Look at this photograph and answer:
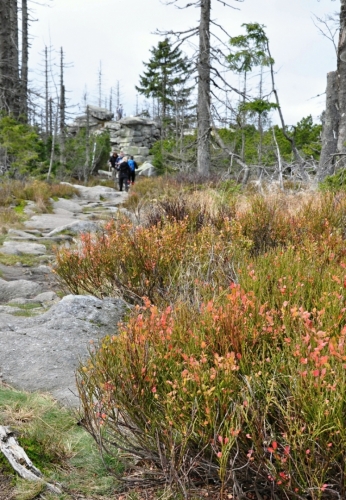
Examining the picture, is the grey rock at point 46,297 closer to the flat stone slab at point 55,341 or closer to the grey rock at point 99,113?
the flat stone slab at point 55,341

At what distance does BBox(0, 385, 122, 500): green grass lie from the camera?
6.57 ft

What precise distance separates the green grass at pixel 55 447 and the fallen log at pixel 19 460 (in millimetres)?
35

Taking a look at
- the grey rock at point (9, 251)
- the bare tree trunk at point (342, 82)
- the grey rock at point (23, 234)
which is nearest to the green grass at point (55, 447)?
the grey rock at point (9, 251)

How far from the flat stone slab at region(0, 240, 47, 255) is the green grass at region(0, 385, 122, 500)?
5093 millimetres

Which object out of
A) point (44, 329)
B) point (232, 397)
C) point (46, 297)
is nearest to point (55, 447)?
point (232, 397)

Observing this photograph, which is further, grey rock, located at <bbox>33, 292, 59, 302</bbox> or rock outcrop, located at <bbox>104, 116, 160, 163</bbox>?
rock outcrop, located at <bbox>104, 116, 160, 163</bbox>

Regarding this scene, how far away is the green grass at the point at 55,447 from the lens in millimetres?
2004

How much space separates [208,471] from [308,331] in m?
0.73

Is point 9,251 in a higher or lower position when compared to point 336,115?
lower

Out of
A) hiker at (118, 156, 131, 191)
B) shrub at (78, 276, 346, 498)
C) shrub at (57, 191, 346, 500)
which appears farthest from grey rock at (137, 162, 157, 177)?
shrub at (78, 276, 346, 498)

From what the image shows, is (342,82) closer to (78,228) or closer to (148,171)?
(78,228)

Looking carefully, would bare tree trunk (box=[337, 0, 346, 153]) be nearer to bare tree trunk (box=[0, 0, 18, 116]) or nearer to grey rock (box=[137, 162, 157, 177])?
bare tree trunk (box=[0, 0, 18, 116])

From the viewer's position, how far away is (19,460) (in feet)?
6.77

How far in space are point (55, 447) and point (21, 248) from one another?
605 centimetres
